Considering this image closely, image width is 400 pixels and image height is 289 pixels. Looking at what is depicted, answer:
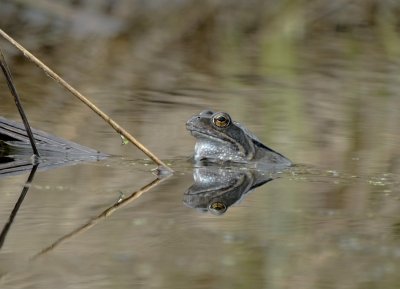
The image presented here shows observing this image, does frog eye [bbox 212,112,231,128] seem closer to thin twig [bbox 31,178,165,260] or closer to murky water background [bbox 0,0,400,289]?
murky water background [bbox 0,0,400,289]

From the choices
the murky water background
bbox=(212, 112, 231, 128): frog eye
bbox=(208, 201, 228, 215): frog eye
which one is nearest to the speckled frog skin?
bbox=(212, 112, 231, 128): frog eye

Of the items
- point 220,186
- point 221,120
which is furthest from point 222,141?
point 220,186

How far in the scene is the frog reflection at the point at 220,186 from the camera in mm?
5395

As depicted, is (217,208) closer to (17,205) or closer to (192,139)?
(17,205)

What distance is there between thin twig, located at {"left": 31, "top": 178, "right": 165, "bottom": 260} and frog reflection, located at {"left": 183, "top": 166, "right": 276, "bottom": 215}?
19cm

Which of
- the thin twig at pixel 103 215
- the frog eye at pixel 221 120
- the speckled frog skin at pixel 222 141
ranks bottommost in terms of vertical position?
the thin twig at pixel 103 215

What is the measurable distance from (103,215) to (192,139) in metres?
2.43

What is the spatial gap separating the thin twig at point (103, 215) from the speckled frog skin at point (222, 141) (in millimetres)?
746

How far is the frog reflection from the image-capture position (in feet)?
17.7

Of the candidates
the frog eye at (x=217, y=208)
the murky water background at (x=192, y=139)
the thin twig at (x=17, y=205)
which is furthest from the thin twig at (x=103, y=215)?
the frog eye at (x=217, y=208)

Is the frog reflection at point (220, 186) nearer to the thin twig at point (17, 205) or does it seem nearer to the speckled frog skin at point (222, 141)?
the speckled frog skin at point (222, 141)

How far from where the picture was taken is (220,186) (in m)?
5.88

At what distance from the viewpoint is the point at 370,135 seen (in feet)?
25.4

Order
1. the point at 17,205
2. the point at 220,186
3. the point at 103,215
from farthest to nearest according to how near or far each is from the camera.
A: the point at 220,186
the point at 17,205
the point at 103,215
